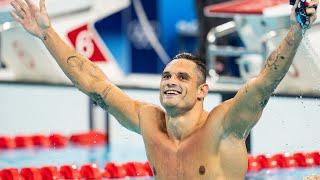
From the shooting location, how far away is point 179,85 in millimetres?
3828

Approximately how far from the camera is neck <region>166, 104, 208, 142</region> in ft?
12.8

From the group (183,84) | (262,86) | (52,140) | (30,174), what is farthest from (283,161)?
(262,86)

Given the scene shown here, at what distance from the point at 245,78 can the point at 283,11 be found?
659 mm

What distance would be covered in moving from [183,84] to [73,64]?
1.87 ft

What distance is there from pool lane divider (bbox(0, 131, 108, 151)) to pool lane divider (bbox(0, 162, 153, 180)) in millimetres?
1586

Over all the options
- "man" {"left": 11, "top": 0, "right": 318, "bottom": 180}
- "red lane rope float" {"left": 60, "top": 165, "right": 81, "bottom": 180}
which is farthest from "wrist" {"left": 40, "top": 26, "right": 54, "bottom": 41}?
"red lane rope float" {"left": 60, "top": 165, "right": 81, "bottom": 180}

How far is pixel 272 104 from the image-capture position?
6613mm

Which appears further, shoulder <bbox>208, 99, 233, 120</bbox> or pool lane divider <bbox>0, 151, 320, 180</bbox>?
pool lane divider <bbox>0, 151, 320, 180</bbox>

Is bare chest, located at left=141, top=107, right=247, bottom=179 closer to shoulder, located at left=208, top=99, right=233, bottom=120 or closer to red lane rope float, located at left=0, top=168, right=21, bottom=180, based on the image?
shoulder, located at left=208, top=99, right=233, bottom=120

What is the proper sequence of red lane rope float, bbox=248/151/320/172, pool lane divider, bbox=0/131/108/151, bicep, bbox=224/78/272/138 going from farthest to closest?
pool lane divider, bbox=0/131/108/151, red lane rope float, bbox=248/151/320/172, bicep, bbox=224/78/272/138

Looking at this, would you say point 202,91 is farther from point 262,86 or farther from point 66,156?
point 66,156

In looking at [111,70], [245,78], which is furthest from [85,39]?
[245,78]

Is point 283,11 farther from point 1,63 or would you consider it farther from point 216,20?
point 1,63

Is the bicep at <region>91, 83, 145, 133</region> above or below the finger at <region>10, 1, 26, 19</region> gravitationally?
below
